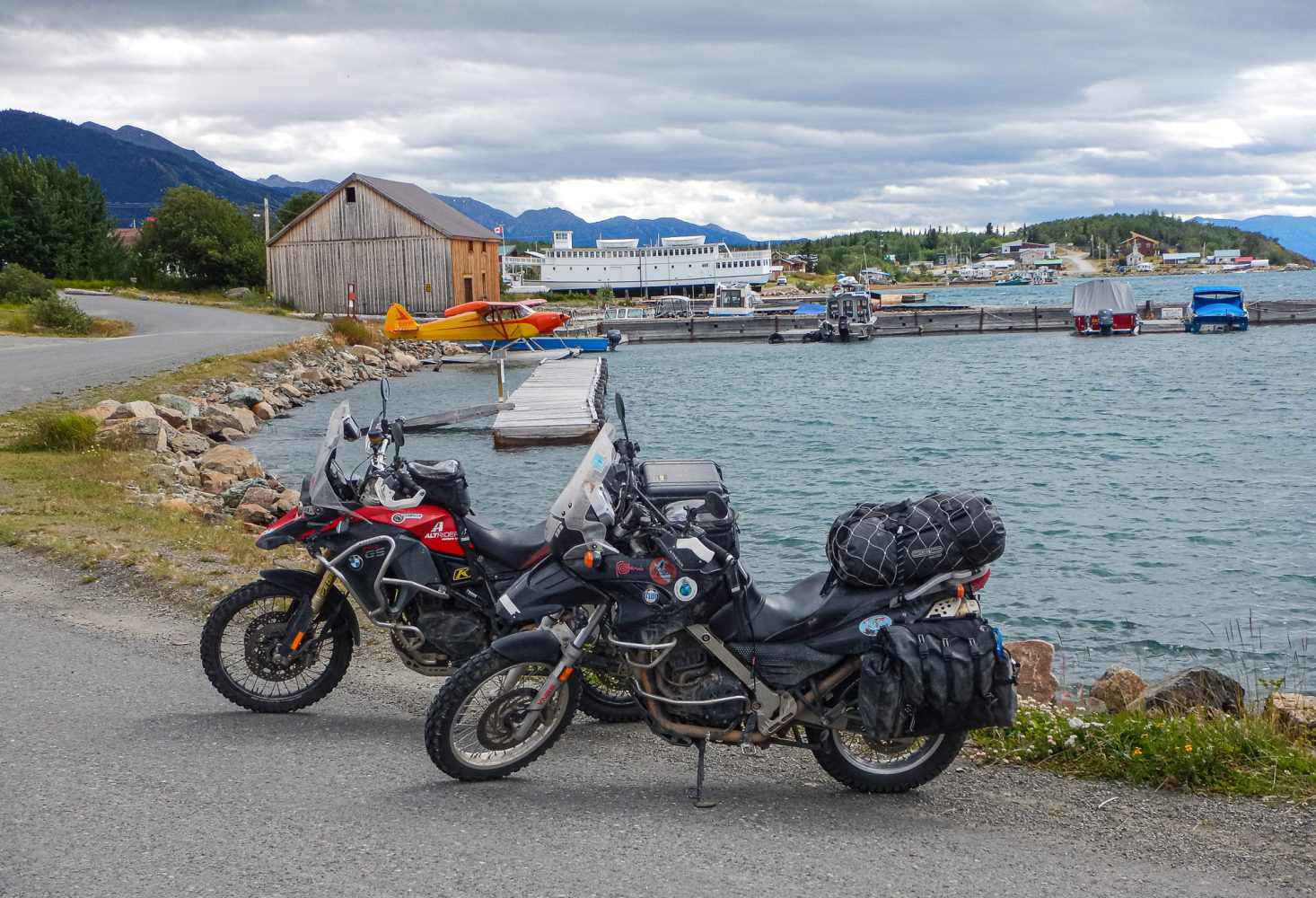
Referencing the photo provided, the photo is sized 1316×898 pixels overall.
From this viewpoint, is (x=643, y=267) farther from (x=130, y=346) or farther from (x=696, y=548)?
(x=696, y=548)

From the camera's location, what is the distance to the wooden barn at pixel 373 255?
51062mm

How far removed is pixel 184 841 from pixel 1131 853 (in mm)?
3338

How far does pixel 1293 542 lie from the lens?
1567cm

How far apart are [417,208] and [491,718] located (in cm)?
4990

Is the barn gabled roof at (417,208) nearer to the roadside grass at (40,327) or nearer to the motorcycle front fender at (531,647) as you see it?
the roadside grass at (40,327)

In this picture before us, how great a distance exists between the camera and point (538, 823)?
430 cm

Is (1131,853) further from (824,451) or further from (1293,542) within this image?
(824,451)

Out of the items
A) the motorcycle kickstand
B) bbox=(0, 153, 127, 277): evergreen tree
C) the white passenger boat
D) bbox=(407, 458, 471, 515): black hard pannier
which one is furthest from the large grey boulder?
the white passenger boat

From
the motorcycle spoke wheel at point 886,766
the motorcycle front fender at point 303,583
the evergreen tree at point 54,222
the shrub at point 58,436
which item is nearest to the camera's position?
the motorcycle spoke wheel at point 886,766

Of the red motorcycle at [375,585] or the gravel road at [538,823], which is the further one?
the red motorcycle at [375,585]

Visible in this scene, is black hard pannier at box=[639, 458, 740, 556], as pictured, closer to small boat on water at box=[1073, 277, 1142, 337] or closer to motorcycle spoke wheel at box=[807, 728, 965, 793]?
motorcycle spoke wheel at box=[807, 728, 965, 793]

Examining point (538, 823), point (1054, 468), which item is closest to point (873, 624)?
point (538, 823)

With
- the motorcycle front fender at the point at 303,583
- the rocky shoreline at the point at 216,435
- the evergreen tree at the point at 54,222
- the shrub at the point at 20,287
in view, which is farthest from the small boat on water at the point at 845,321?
the motorcycle front fender at the point at 303,583

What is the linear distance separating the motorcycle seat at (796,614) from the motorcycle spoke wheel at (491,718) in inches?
28.5
